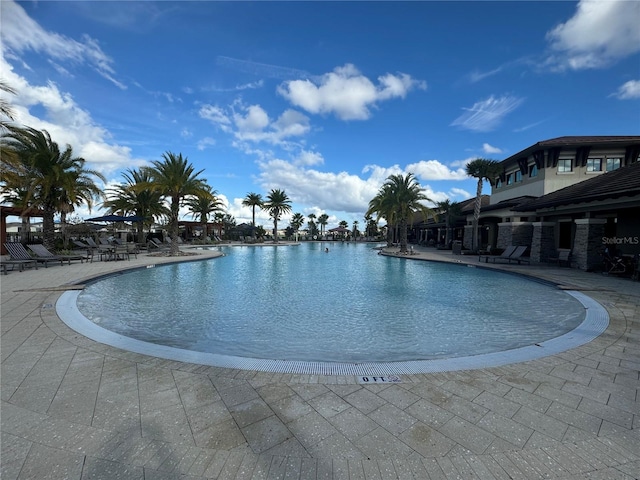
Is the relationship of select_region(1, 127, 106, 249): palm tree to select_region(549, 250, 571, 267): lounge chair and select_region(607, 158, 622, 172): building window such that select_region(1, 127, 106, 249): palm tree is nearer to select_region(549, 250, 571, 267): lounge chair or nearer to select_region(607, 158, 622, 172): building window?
select_region(549, 250, 571, 267): lounge chair

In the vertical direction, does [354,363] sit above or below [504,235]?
below

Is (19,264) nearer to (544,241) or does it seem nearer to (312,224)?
(544,241)

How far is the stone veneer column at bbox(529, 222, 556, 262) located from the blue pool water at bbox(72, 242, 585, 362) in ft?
21.7

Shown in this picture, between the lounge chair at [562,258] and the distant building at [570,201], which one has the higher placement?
the distant building at [570,201]

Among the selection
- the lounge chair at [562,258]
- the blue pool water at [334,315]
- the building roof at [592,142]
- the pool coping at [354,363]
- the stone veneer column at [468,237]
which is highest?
the building roof at [592,142]

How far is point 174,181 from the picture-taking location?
20.7 meters

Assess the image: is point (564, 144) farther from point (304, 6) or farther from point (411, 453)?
point (411, 453)

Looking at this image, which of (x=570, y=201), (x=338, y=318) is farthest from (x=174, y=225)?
(x=570, y=201)

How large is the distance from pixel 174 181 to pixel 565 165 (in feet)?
89.8

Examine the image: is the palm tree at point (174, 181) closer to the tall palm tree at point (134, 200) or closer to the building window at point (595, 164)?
the tall palm tree at point (134, 200)

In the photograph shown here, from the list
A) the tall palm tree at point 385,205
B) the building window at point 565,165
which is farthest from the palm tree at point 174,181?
the building window at point 565,165

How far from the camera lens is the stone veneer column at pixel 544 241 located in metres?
16.8

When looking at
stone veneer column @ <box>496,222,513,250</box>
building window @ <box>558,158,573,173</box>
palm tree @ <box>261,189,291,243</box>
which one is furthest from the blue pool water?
palm tree @ <box>261,189,291,243</box>

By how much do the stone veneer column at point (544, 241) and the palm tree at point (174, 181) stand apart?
21918mm
